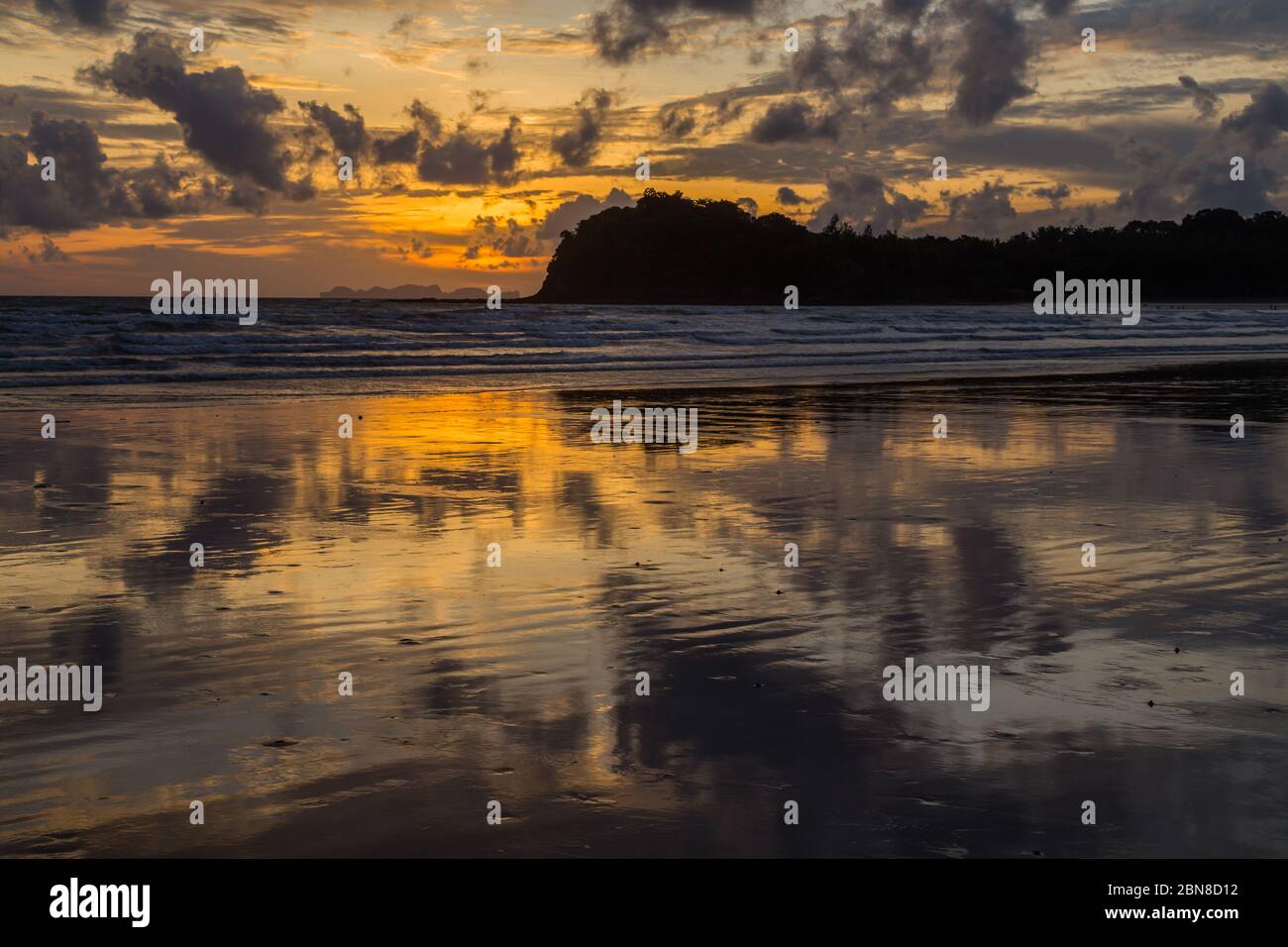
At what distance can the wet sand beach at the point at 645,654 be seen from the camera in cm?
486

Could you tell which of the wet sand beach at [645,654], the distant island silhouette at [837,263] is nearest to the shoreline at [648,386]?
the wet sand beach at [645,654]

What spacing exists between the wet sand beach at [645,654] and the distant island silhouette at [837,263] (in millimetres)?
142032

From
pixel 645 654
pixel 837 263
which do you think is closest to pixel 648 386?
pixel 645 654

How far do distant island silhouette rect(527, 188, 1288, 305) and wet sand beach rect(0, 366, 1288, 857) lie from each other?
466ft

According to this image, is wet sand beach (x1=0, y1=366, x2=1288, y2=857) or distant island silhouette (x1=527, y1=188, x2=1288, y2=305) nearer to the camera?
wet sand beach (x1=0, y1=366, x2=1288, y2=857)

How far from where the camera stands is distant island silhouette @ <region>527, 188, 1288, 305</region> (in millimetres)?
161000

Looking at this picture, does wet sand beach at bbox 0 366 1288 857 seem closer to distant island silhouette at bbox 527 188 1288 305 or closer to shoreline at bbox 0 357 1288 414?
shoreline at bbox 0 357 1288 414

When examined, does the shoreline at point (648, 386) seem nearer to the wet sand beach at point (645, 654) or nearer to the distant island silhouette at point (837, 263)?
the wet sand beach at point (645, 654)

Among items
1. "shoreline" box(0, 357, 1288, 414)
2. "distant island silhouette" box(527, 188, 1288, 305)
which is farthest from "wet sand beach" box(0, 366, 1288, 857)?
"distant island silhouette" box(527, 188, 1288, 305)

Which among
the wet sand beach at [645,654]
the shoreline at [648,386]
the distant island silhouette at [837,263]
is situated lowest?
the wet sand beach at [645,654]

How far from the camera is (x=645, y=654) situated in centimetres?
708

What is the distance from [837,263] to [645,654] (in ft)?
525
